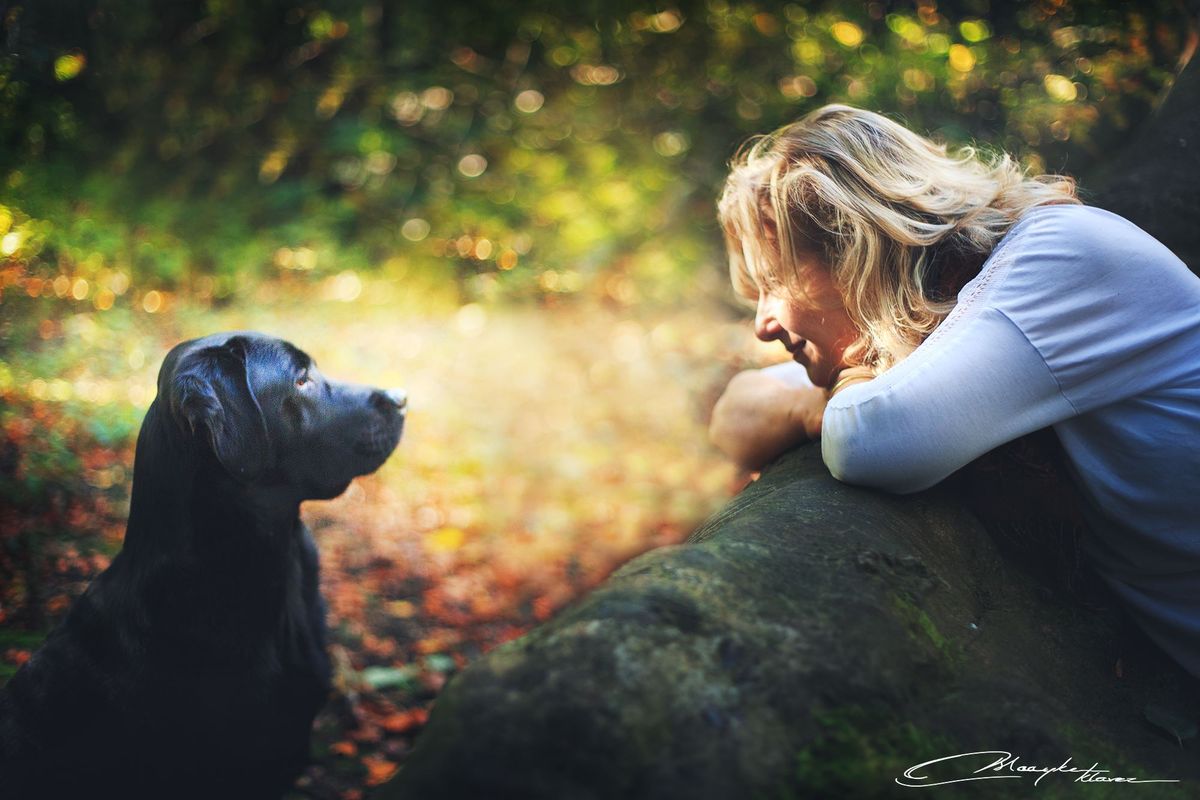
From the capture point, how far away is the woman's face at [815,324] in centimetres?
243

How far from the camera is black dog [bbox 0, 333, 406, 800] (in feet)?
7.41

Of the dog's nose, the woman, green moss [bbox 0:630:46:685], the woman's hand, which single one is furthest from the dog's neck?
the woman

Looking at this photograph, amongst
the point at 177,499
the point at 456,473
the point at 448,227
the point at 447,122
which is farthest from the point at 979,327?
the point at 447,122

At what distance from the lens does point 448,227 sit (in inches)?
272

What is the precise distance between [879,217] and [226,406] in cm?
187

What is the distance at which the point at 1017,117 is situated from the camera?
178 inches

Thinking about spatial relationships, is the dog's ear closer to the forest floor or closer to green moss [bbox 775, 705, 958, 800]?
the forest floor

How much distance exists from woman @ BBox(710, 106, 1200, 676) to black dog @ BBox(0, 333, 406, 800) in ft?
4.97

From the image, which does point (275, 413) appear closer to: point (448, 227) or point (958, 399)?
point (958, 399)

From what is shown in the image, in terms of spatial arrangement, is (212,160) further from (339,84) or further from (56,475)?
(56,475)

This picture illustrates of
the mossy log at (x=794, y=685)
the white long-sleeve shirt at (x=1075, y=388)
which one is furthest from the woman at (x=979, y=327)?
the mossy log at (x=794, y=685)

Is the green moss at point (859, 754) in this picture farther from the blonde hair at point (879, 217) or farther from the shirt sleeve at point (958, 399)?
the blonde hair at point (879, 217)

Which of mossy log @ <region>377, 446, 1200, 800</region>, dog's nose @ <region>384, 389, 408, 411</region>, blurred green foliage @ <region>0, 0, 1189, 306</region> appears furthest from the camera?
blurred green foliage @ <region>0, 0, 1189, 306</region>
